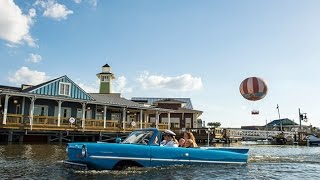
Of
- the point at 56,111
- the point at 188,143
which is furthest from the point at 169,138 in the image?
the point at 56,111

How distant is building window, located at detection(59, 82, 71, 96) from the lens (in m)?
35.2

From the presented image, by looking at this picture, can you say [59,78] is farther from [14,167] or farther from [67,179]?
[67,179]

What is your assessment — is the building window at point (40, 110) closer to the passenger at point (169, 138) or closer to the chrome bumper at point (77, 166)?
the passenger at point (169, 138)

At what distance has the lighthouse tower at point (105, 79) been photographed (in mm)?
52531

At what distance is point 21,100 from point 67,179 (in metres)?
26.1

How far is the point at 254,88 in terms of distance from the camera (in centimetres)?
2388

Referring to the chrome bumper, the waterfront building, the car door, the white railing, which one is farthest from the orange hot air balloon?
the white railing

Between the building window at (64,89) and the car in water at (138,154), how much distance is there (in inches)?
958

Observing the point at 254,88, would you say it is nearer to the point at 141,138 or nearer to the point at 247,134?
the point at 141,138

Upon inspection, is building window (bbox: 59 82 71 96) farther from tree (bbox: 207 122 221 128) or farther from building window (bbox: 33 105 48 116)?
tree (bbox: 207 122 221 128)

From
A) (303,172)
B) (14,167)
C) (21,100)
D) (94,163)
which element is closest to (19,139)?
(21,100)

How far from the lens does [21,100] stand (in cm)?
3347

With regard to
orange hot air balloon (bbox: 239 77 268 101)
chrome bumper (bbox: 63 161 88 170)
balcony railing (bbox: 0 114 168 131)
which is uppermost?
orange hot air balloon (bbox: 239 77 268 101)

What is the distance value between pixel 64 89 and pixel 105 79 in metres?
17.7
